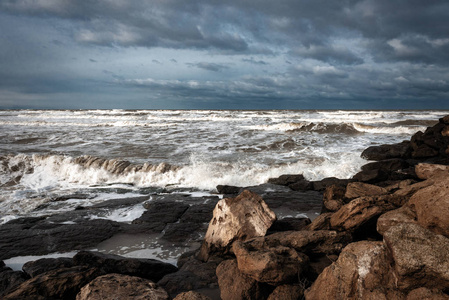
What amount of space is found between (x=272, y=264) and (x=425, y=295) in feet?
4.42

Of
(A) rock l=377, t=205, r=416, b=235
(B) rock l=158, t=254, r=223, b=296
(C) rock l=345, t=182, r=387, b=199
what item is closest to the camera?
(A) rock l=377, t=205, r=416, b=235

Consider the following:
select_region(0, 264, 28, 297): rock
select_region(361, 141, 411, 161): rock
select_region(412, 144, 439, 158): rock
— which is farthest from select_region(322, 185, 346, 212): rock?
select_region(412, 144, 439, 158): rock

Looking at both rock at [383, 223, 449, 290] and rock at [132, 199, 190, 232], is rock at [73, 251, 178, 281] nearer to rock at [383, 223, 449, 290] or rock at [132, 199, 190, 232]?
rock at [132, 199, 190, 232]

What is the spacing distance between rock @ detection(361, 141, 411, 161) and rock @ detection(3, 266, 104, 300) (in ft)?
39.1

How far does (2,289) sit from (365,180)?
8574 mm

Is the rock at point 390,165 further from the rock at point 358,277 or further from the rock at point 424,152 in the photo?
the rock at point 358,277

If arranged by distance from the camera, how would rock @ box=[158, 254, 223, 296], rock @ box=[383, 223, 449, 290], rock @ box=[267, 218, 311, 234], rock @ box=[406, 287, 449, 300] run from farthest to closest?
rock @ box=[267, 218, 311, 234] < rock @ box=[158, 254, 223, 296] < rock @ box=[383, 223, 449, 290] < rock @ box=[406, 287, 449, 300]

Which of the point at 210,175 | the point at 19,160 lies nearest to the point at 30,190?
the point at 19,160

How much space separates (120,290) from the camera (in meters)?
3.01

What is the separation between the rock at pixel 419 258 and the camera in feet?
7.88

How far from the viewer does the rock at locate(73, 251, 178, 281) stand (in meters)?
4.01

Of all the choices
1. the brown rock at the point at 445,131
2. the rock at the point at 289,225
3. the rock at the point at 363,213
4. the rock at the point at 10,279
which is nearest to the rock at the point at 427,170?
the rock at the point at 363,213

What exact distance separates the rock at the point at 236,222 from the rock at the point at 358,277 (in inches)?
57.9

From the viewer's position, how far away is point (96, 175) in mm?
11453
